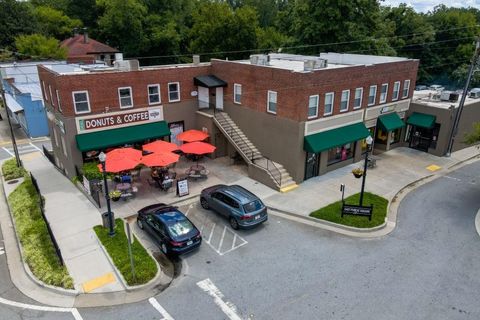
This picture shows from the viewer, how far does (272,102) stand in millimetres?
23438

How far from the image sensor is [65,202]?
20688 millimetres

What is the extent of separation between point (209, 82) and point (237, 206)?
12125 mm

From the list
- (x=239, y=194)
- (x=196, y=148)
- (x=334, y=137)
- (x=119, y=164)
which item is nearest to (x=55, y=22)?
(x=196, y=148)

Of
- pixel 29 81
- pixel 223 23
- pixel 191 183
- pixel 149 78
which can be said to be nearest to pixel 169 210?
pixel 191 183

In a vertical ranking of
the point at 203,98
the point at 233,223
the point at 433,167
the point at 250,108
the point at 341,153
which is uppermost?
the point at 203,98

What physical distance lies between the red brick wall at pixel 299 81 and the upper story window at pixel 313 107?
327 millimetres

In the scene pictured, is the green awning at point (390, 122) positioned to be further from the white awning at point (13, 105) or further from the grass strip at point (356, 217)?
the white awning at point (13, 105)

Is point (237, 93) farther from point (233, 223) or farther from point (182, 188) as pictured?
point (233, 223)

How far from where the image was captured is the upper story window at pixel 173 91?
85.3ft

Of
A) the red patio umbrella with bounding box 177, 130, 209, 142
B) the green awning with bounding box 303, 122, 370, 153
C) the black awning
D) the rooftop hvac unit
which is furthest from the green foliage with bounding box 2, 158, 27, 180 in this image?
the rooftop hvac unit

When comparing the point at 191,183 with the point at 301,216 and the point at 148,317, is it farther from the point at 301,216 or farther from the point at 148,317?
the point at 148,317

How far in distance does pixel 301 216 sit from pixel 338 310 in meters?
6.83

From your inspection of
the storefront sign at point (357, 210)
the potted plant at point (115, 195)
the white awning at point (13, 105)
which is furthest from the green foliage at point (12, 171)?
the storefront sign at point (357, 210)

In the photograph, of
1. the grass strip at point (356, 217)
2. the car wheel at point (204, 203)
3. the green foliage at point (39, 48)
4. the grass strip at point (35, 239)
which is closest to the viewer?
the grass strip at point (35, 239)
